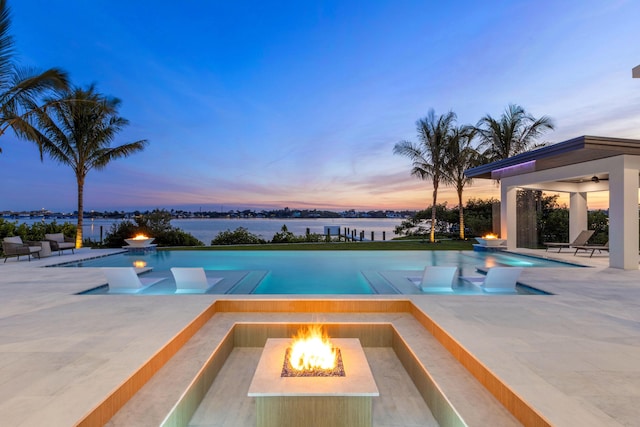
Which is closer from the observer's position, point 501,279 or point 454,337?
point 454,337

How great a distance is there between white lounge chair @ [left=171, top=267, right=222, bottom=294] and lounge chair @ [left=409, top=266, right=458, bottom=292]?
3900 millimetres

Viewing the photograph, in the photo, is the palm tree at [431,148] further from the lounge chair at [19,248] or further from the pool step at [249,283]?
the lounge chair at [19,248]

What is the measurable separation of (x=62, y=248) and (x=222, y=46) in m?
9.24

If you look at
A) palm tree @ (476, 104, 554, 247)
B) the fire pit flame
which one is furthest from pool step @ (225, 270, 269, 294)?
palm tree @ (476, 104, 554, 247)

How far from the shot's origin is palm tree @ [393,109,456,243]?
16.1 meters

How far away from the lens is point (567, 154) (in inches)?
328

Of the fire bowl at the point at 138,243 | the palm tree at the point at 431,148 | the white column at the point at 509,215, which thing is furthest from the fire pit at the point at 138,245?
the white column at the point at 509,215

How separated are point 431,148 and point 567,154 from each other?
815 cm

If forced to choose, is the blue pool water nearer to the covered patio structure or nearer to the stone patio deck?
the stone patio deck

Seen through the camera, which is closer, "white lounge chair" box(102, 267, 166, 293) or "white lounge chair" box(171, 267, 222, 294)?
"white lounge chair" box(102, 267, 166, 293)

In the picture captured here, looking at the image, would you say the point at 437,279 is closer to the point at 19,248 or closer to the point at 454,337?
the point at 454,337

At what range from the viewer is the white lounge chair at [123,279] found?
19.2ft

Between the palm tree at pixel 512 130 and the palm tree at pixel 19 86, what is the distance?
1612 centimetres

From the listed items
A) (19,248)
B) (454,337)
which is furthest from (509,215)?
(19,248)
